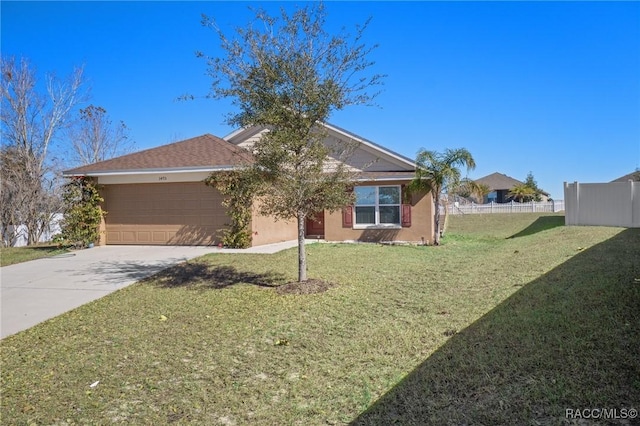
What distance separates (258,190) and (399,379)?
180 inches

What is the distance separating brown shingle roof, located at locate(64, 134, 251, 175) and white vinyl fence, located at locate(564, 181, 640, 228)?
1382 cm

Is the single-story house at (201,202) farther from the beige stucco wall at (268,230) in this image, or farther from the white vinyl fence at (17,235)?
the white vinyl fence at (17,235)

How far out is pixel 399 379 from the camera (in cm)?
406

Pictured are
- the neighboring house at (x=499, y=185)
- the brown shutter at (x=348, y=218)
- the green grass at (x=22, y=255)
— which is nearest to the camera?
the green grass at (x=22, y=255)

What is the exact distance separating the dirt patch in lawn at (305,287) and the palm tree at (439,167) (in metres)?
8.19

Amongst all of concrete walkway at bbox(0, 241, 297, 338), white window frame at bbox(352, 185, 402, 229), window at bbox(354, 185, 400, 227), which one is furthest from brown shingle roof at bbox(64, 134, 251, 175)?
white window frame at bbox(352, 185, 402, 229)

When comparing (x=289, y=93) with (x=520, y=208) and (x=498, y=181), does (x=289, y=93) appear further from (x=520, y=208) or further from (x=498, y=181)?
(x=498, y=181)

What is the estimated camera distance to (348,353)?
4.85m

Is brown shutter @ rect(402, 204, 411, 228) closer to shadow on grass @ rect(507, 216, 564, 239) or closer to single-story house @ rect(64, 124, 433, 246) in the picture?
single-story house @ rect(64, 124, 433, 246)

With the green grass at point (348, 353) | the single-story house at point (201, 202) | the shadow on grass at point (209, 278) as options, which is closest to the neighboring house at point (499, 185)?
the single-story house at point (201, 202)

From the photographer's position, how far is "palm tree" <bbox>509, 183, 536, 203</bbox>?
45.9m

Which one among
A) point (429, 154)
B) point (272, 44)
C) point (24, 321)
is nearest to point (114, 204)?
point (24, 321)

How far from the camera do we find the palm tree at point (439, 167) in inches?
601

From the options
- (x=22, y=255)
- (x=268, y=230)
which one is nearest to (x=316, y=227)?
(x=268, y=230)
